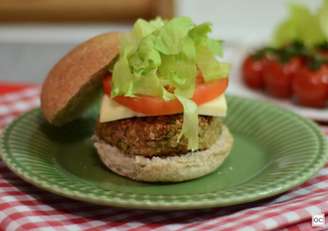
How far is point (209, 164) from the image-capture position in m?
1.79

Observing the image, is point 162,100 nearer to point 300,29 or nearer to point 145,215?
point 145,215

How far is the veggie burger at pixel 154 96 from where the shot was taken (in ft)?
5.65

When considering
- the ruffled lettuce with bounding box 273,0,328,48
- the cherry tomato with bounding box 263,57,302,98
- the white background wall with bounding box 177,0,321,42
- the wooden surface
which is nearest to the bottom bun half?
the cherry tomato with bounding box 263,57,302,98

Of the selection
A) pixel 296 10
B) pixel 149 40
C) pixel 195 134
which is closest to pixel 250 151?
pixel 195 134

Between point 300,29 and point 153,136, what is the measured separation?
66.2 inches

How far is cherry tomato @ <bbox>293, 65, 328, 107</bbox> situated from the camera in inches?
105

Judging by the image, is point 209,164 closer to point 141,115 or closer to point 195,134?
point 195,134

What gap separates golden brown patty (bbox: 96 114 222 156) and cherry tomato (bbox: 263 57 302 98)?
107 centimetres

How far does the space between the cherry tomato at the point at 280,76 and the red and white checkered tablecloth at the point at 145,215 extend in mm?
1133

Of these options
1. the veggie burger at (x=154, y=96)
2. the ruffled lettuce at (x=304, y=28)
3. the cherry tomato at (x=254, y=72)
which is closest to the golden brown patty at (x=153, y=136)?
the veggie burger at (x=154, y=96)

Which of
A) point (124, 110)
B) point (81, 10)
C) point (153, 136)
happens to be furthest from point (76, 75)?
point (81, 10)

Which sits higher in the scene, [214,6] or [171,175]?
[214,6]

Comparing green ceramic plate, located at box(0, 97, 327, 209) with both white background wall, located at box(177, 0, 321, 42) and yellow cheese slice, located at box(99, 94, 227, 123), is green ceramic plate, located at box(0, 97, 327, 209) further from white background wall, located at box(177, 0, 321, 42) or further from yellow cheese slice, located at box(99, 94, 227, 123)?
white background wall, located at box(177, 0, 321, 42)

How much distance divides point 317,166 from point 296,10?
1.69 m
